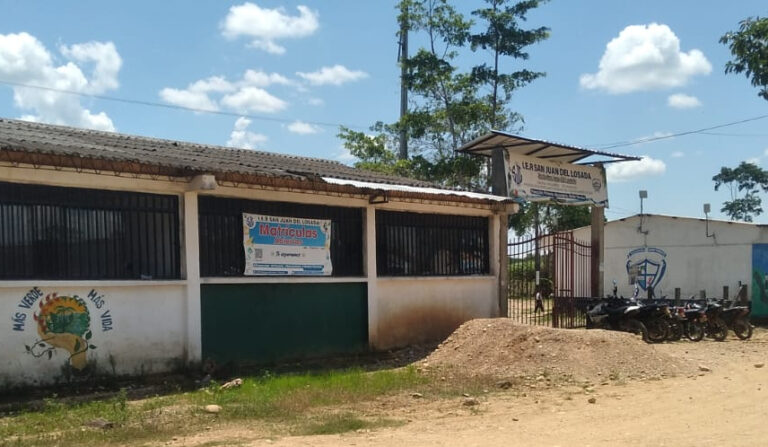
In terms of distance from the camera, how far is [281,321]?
12219 mm

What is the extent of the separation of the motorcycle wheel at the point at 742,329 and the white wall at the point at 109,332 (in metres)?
12.5

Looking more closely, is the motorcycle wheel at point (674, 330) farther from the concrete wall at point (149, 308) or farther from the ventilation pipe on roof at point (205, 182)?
the ventilation pipe on roof at point (205, 182)

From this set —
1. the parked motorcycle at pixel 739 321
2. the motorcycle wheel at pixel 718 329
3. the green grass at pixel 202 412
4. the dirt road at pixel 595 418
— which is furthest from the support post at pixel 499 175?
the green grass at pixel 202 412

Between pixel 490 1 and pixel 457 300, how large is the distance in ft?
51.5

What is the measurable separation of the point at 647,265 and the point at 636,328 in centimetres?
822

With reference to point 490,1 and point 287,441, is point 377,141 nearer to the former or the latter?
point 490,1

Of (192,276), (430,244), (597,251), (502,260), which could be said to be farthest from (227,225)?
(597,251)

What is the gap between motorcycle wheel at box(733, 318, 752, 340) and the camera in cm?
1673

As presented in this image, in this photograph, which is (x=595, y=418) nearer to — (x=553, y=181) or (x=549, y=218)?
(x=553, y=181)

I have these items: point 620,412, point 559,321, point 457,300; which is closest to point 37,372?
point 620,412

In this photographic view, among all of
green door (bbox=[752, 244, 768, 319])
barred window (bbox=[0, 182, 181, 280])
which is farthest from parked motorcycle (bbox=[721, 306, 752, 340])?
barred window (bbox=[0, 182, 181, 280])

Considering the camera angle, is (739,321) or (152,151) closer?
(152,151)

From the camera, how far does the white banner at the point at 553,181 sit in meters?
16.5

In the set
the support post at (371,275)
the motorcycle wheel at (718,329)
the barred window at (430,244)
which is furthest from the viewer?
the motorcycle wheel at (718,329)
